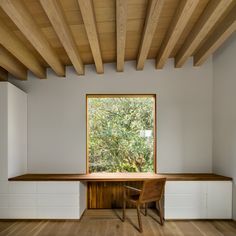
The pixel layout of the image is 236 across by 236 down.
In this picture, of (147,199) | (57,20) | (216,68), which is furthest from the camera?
(216,68)

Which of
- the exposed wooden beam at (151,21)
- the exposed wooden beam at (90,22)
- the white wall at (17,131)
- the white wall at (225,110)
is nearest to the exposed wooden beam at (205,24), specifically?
the exposed wooden beam at (151,21)

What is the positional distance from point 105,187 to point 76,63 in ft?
7.82

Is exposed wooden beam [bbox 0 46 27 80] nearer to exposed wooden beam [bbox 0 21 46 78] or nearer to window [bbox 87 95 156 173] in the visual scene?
exposed wooden beam [bbox 0 21 46 78]

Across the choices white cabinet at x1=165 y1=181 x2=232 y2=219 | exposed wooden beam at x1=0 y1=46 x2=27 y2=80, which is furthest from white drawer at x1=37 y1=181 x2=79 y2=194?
exposed wooden beam at x1=0 y1=46 x2=27 y2=80

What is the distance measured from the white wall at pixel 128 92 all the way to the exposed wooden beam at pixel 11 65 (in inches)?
10.3

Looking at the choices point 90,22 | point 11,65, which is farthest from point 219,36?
point 11,65

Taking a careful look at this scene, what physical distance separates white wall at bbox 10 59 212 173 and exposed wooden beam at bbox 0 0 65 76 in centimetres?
90

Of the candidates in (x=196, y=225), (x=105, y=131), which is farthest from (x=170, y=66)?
(x=196, y=225)

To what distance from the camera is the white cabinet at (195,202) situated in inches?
154

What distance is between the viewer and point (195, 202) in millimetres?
3906

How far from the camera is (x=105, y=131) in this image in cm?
468

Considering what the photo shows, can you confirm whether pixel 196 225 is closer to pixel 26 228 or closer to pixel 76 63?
pixel 26 228

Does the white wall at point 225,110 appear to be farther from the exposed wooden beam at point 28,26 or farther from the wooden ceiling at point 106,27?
the exposed wooden beam at point 28,26

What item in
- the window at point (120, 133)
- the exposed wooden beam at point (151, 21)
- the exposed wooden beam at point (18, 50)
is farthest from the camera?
the window at point (120, 133)
